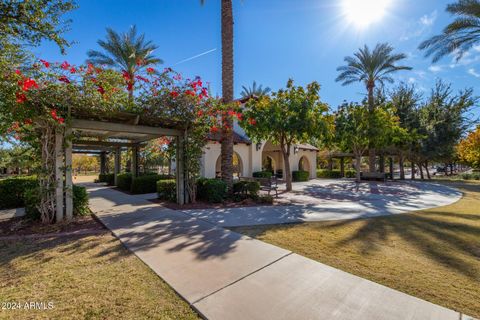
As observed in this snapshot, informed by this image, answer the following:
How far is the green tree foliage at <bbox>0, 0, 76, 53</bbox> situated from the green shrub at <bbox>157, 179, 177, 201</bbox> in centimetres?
606

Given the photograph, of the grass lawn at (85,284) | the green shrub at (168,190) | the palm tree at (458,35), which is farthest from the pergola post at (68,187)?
the palm tree at (458,35)

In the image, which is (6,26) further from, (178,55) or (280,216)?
(178,55)

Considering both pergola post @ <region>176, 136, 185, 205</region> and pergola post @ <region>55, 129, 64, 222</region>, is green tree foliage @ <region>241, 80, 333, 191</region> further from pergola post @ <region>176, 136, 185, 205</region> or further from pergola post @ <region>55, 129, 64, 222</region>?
pergola post @ <region>55, 129, 64, 222</region>

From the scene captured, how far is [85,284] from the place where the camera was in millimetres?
3277

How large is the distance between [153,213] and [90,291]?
15.8 feet

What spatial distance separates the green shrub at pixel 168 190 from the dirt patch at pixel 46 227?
350 centimetres

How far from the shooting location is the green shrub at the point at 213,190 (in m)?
9.82

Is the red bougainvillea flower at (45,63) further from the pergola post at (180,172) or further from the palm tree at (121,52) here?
the palm tree at (121,52)

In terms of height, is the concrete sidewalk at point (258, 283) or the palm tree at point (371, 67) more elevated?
the palm tree at point (371, 67)

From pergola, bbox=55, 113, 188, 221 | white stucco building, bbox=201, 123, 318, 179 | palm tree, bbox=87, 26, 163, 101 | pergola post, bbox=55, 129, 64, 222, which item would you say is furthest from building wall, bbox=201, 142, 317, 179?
palm tree, bbox=87, 26, 163, 101

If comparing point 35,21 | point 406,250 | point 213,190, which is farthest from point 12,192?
point 406,250

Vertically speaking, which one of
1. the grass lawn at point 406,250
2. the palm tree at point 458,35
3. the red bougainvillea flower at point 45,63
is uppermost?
the palm tree at point 458,35

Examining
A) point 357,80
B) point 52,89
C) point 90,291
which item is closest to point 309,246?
point 90,291

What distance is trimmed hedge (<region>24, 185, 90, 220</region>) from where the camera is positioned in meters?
6.43
